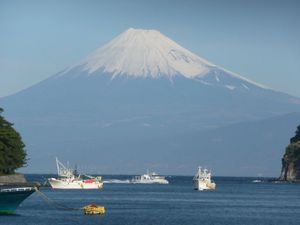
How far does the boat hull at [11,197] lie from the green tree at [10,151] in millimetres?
77795

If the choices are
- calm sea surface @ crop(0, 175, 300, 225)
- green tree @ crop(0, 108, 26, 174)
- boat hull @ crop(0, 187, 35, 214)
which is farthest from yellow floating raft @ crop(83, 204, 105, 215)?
green tree @ crop(0, 108, 26, 174)

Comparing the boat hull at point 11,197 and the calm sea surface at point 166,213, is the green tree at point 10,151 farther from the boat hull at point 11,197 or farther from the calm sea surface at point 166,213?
the boat hull at point 11,197

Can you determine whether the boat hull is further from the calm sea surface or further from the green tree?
the green tree

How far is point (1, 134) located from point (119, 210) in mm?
64061

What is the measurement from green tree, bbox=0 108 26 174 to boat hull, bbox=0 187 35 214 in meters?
77.8

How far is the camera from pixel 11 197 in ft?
368

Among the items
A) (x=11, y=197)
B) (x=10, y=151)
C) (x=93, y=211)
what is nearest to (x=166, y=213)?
(x=93, y=211)

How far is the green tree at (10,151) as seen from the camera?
19262cm

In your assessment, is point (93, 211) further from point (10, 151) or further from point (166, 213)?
point (10, 151)

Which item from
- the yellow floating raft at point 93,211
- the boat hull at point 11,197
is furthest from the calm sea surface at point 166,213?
the boat hull at point 11,197

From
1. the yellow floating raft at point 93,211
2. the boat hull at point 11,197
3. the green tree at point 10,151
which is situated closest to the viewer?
the boat hull at point 11,197

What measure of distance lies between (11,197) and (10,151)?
82.0m

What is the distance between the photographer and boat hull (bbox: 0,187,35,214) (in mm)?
111375

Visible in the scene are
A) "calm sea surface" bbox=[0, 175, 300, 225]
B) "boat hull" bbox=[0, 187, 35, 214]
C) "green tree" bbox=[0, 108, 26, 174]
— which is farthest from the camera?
"green tree" bbox=[0, 108, 26, 174]
